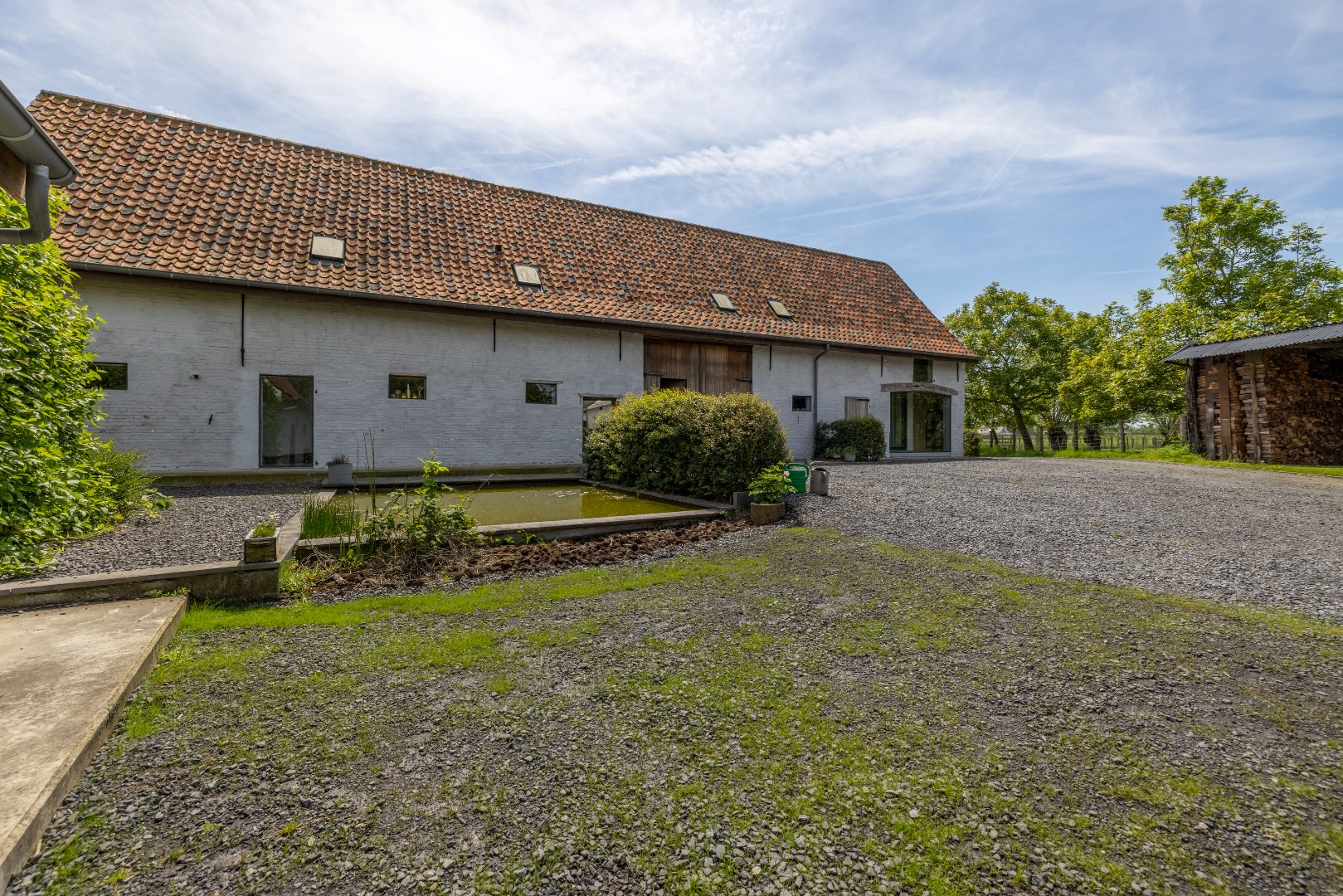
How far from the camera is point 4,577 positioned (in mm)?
3691

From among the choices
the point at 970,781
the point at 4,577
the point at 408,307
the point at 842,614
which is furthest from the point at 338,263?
the point at 970,781

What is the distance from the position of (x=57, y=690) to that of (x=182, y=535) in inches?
143

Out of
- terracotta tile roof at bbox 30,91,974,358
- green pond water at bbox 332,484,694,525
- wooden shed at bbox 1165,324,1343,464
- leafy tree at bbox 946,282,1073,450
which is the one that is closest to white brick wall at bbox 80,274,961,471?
terracotta tile roof at bbox 30,91,974,358

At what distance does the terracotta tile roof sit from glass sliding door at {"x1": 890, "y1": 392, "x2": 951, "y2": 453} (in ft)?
5.61

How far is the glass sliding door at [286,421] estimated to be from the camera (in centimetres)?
1023

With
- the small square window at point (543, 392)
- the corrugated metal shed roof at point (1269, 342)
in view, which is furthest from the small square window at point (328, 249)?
the corrugated metal shed roof at point (1269, 342)

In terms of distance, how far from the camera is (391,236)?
1190 cm

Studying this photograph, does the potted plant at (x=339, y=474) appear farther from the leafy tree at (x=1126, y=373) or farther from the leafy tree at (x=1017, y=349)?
the leafy tree at (x=1017, y=349)

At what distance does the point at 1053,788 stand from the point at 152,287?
511 inches

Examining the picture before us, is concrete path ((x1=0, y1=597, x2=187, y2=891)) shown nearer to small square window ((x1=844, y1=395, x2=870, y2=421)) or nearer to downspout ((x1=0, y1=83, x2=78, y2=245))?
downspout ((x1=0, y1=83, x2=78, y2=245))

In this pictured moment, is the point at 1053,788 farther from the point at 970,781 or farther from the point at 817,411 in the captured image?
the point at 817,411

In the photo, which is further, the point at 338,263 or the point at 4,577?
the point at 338,263

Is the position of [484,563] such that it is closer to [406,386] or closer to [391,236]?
[406,386]

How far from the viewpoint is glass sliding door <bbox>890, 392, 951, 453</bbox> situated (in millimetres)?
18078
